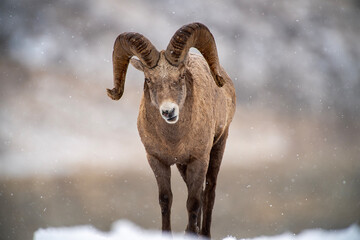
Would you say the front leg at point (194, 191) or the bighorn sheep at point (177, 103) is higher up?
the bighorn sheep at point (177, 103)

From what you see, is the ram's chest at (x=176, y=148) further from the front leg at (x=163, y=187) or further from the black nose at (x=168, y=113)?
the black nose at (x=168, y=113)

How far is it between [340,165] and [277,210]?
5.66 ft

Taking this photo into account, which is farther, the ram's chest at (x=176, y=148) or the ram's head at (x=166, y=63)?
the ram's chest at (x=176, y=148)

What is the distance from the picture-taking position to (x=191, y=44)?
620 cm

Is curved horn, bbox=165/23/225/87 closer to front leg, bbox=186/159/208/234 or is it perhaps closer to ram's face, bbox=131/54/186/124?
ram's face, bbox=131/54/186/124

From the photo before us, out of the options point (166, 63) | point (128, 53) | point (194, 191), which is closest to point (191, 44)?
point (166, 63)

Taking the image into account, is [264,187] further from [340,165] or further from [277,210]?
[340,165]

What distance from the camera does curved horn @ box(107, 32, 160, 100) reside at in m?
5.95

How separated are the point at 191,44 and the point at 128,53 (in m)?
0.81

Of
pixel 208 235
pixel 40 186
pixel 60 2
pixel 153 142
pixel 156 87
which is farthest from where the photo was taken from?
pixel 60 2

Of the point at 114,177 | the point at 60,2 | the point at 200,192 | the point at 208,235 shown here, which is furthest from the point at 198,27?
the point at 60,2

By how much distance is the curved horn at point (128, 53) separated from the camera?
234 inches

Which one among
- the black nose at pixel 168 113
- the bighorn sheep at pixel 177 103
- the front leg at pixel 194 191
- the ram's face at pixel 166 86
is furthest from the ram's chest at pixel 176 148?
the black nose at pixel 168 113

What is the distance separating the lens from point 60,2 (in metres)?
12.1
